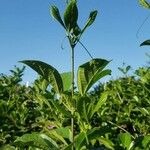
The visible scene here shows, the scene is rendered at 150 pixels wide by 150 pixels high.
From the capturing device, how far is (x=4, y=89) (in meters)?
5.95

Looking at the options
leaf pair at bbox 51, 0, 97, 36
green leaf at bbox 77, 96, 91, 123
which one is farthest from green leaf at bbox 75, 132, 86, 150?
leaf pair at bbox 51, 0, 97, 36

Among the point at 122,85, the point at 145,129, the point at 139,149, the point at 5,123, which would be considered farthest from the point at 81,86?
the point at 122,85

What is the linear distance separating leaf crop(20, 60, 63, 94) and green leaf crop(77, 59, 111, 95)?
11 cm

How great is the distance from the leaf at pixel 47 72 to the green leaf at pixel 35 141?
10.4 inches

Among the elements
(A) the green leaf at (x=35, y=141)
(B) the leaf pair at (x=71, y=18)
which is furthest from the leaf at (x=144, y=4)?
(A) the green leaf at (x=35, y=141)

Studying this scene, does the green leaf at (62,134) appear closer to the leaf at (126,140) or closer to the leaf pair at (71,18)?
the leaf at (126,140)

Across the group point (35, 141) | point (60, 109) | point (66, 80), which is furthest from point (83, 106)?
point (35, 141)

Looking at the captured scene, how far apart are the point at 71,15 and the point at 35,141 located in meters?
0.66

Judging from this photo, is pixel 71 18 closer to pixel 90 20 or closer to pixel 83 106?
pixel 90 20

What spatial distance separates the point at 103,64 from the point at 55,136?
522 millimetres

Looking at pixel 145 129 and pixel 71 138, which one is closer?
pixel 71 138

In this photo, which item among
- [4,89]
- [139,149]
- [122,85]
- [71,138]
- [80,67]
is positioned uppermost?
[4,89]

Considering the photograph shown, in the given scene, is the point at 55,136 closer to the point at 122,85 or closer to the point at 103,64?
the point at 103,64

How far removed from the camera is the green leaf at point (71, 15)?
241 cm
